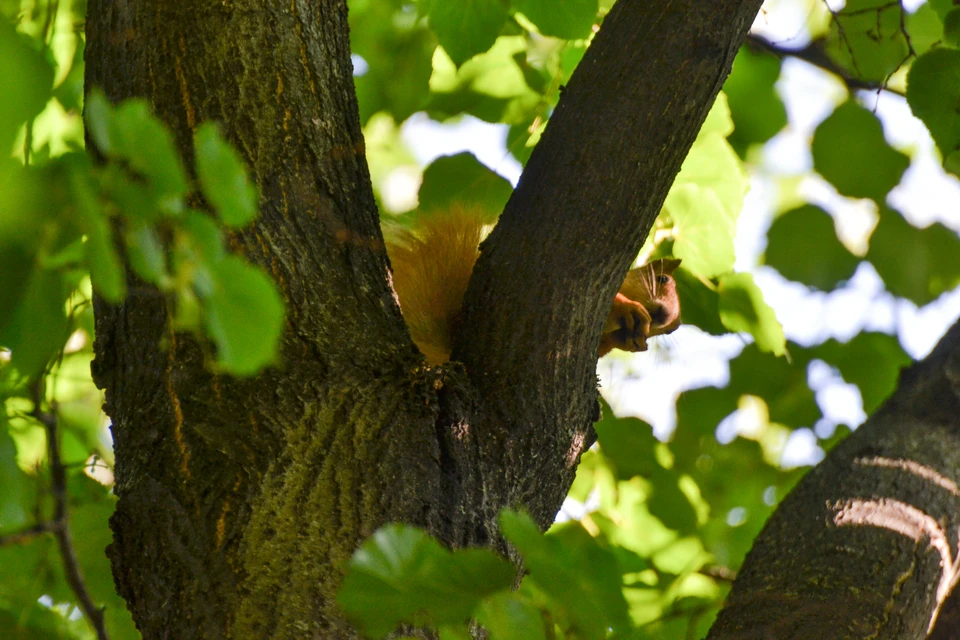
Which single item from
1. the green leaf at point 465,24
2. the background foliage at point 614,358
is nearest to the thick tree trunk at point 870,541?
the background foliage at point 614,358

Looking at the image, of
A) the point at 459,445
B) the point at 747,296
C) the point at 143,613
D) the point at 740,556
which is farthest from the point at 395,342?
the point at 740,556

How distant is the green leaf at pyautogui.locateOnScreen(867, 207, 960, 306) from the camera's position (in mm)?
2145

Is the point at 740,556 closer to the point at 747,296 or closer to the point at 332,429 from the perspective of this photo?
the point at 747,296

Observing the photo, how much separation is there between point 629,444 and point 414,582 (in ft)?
4.70

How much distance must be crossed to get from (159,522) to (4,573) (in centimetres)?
81

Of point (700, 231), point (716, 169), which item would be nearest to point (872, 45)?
point (716, 169)

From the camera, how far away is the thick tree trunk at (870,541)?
54.1 inches

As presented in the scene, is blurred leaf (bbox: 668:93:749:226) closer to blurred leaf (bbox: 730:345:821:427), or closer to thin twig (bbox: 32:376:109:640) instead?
blurred leaf (bbox: 730:345:821:427)

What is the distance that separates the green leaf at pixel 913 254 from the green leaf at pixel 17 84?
6.59ft

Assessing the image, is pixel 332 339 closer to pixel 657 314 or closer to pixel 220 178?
pixel 220 178

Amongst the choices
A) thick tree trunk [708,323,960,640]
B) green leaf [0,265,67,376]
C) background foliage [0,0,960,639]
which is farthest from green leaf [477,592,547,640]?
thick tree trunk [708,323,960,640]

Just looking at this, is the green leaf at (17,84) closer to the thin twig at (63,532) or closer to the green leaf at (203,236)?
the green leaf at (203,236)

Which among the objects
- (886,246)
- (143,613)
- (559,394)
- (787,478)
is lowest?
(143,613)

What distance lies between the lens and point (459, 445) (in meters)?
1.22
